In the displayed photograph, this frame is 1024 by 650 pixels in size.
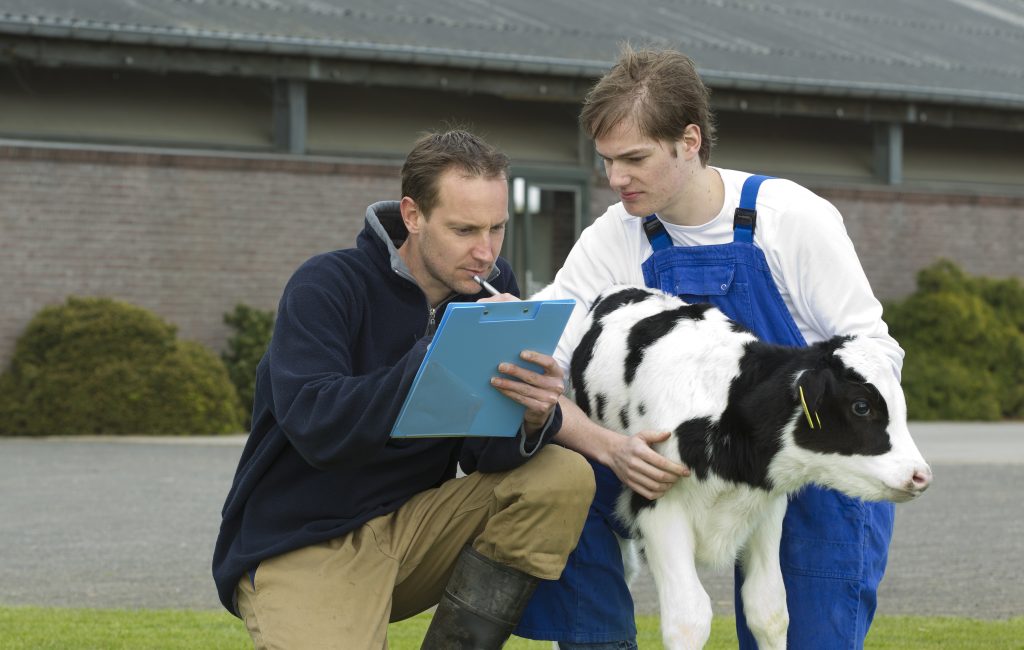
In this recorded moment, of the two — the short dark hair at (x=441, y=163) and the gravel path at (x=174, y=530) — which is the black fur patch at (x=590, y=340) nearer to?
the short dark hair at (x=441, y=163)

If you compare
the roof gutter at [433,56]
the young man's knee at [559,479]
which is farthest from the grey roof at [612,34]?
the young man's knee at [559,479]

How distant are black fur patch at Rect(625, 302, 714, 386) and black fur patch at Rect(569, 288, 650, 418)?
0.16 meters

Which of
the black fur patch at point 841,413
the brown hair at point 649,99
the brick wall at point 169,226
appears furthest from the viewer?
the brick wall at point 169,226

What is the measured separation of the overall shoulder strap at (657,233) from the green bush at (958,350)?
15401 mm

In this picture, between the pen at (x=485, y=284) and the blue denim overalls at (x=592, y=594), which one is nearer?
the pen at (x=485, y=284)

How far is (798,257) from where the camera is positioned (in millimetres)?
4855

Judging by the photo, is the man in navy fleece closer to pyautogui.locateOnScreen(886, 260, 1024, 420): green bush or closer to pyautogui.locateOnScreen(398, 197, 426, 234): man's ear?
pyautogui.locateOnScreen(398, 197, 426, 234): man's ear

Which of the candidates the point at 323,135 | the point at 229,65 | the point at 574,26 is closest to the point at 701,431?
the point at 229,65

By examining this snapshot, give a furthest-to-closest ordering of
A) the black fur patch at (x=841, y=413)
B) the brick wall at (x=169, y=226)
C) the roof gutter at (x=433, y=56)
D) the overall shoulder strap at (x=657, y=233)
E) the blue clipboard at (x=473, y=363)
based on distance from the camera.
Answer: the roof gutter at (x=433, y=56) → the brick wall at (x=169, y=226) → the overall shoulder strap at (x=657, y=233) → the black fur patch at (x=841, y=413) → the blue clipboard at (x=473, y=363)

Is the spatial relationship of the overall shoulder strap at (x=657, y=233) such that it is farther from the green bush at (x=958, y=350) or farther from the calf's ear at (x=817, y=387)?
the green bush at (x=958, y=350)

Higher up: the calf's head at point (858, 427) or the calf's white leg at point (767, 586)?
the calf's head at point (858, 427)

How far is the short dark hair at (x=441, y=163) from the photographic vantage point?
4547 millimetres

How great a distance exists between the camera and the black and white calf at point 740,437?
4262mm

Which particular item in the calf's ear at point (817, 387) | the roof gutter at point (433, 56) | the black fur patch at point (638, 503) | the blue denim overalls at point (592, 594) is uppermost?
the roof gutter at point (433, 56)
